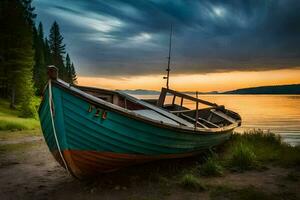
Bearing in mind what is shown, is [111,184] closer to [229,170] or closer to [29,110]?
[229,170]

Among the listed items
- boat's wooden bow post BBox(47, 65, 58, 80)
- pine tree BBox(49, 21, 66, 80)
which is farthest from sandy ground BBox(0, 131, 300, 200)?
pine tree BBox(49, 21, 66, 80)

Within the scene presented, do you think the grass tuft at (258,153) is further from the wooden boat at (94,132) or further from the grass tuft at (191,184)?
the wooden boat at (94,132)

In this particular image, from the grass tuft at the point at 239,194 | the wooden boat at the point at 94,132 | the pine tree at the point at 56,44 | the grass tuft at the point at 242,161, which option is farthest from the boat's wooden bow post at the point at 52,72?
the pine tree at the point at 56,44

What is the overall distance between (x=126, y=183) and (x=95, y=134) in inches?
81.7

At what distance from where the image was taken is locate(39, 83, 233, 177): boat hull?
7324 millimetres

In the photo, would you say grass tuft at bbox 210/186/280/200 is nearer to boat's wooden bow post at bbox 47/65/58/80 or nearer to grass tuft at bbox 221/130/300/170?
grass tuft at bbox 221/130/300/170

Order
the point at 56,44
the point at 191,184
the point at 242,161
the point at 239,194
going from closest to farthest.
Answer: the point at 239,194
the point at 191,184
the point at 242,161
the point at 56,44

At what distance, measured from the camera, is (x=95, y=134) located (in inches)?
292

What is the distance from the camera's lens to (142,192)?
7.88 m

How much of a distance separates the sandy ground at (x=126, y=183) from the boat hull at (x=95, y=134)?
2.20ft

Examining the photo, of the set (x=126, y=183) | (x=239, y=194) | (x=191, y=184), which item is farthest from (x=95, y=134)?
(x=239, y=194)

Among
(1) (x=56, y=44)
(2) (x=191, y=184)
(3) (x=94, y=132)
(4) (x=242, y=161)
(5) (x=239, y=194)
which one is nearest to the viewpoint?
(3) (x=94, y=132)

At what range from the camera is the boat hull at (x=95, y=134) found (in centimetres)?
732

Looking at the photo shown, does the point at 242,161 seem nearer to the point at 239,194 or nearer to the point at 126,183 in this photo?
the point at 239,194
